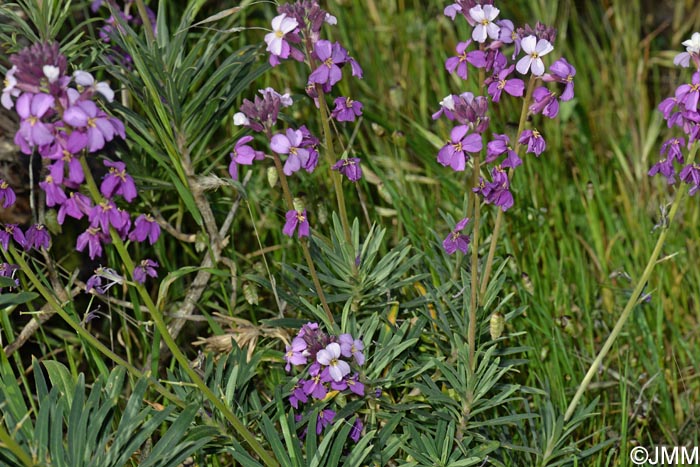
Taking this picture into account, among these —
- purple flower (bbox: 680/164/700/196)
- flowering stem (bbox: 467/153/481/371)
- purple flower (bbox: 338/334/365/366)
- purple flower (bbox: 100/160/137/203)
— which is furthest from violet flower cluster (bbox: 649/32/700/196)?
purple flower (bbox: 100/160/137/203)

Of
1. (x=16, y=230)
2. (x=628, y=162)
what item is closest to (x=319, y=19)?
(x=16, y=230)

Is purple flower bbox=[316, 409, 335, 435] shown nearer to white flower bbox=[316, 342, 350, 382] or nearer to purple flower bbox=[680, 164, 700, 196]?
white flower bbox=[316, 342, 350, 382]

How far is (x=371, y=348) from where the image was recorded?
95.4 inches

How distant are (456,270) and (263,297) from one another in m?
0.71

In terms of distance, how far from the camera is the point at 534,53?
1943 mm

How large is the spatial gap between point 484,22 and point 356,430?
1.12 meters

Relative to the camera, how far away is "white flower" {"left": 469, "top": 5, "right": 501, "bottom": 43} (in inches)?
77.5

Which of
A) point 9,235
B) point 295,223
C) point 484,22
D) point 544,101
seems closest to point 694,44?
point 544,101

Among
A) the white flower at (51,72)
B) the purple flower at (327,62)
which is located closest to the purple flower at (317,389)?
the purple flower at (327,62)

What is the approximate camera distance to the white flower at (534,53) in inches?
75.8

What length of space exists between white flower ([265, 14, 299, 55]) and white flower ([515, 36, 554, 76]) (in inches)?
21.1

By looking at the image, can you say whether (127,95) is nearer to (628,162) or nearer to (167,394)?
(167,394)

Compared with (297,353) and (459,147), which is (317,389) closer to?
(297,353)
